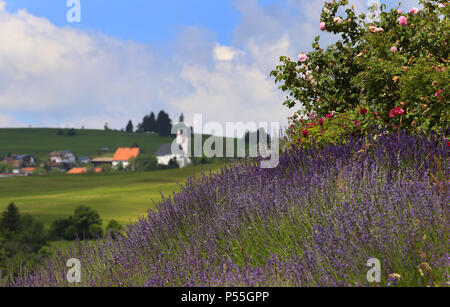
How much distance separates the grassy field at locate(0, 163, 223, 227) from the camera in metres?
24.8

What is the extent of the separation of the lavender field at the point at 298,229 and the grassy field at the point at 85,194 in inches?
331

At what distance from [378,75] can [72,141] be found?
92823 millimetres

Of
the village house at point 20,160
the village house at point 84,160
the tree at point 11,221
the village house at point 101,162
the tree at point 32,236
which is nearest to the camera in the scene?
the tree at point 32,236

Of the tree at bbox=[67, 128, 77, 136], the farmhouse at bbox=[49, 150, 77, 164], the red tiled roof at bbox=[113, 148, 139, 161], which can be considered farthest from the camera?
the tree at bbox=[67, 128, 77, 136]

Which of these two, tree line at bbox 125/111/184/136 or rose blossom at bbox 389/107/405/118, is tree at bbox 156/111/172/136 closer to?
tree line at bbox 125/111/184/136

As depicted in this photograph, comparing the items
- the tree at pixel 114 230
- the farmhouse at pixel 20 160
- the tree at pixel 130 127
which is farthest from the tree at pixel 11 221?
the tree at pixel 130 127

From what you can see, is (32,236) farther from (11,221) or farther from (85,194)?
(85,194)

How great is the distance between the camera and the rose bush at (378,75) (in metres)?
6.54

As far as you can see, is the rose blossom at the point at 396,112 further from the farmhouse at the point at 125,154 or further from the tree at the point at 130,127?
the tree at the point at 130,127

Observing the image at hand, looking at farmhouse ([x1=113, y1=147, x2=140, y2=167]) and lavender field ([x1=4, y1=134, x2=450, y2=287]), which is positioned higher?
farmhouse ([x1=113, y1=147, x2=140, y2=167])

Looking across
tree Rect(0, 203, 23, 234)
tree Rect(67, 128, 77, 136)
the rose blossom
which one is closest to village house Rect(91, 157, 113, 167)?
tree Rect(67, 128, 77, 136)

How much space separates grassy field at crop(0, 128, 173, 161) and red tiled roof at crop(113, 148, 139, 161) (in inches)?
101
